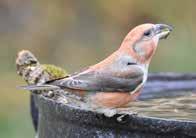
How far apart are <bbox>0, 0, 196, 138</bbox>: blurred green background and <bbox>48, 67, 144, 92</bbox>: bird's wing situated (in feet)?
16.9

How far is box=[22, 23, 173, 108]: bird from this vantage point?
3.89 meters

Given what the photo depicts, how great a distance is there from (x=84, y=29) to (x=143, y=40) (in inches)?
→ 246

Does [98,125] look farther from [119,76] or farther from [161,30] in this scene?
[161,30]

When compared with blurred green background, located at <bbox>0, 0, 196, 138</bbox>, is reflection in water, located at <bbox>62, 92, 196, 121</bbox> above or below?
below

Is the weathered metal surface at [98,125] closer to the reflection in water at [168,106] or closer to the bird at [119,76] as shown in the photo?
the reflection in water at [168,106]

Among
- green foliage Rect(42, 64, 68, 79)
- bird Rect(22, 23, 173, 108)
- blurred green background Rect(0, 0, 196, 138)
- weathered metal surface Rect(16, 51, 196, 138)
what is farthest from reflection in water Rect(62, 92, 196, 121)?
blurred green background Rect(0, 0, 196, 138)

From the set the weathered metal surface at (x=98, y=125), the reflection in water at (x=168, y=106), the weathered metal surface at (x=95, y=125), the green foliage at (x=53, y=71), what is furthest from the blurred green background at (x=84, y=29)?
the weathered metal surface at (x=98, y=125)

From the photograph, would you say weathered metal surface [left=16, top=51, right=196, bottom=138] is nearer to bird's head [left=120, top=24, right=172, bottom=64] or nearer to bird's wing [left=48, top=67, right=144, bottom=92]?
bird's wing [left=48, top=67, right=144, bottom=92]

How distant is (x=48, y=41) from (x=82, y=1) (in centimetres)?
89

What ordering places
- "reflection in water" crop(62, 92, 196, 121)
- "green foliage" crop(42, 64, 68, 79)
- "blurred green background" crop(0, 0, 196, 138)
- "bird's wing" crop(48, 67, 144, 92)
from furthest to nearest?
"blurred green background" crop(0, 0, 196, 138) < "green foliage" crop(42, 64, 68, 79) < "reflection in water" crop(62, 92, 196, 121) < "bird's wing" crop(48, 67, 144, 92)

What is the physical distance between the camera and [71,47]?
1005cm

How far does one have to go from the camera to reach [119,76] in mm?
4094

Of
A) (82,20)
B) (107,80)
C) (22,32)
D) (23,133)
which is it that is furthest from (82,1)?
(107,80)

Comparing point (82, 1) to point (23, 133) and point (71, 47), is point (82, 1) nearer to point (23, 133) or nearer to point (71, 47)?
point (71, 47)
